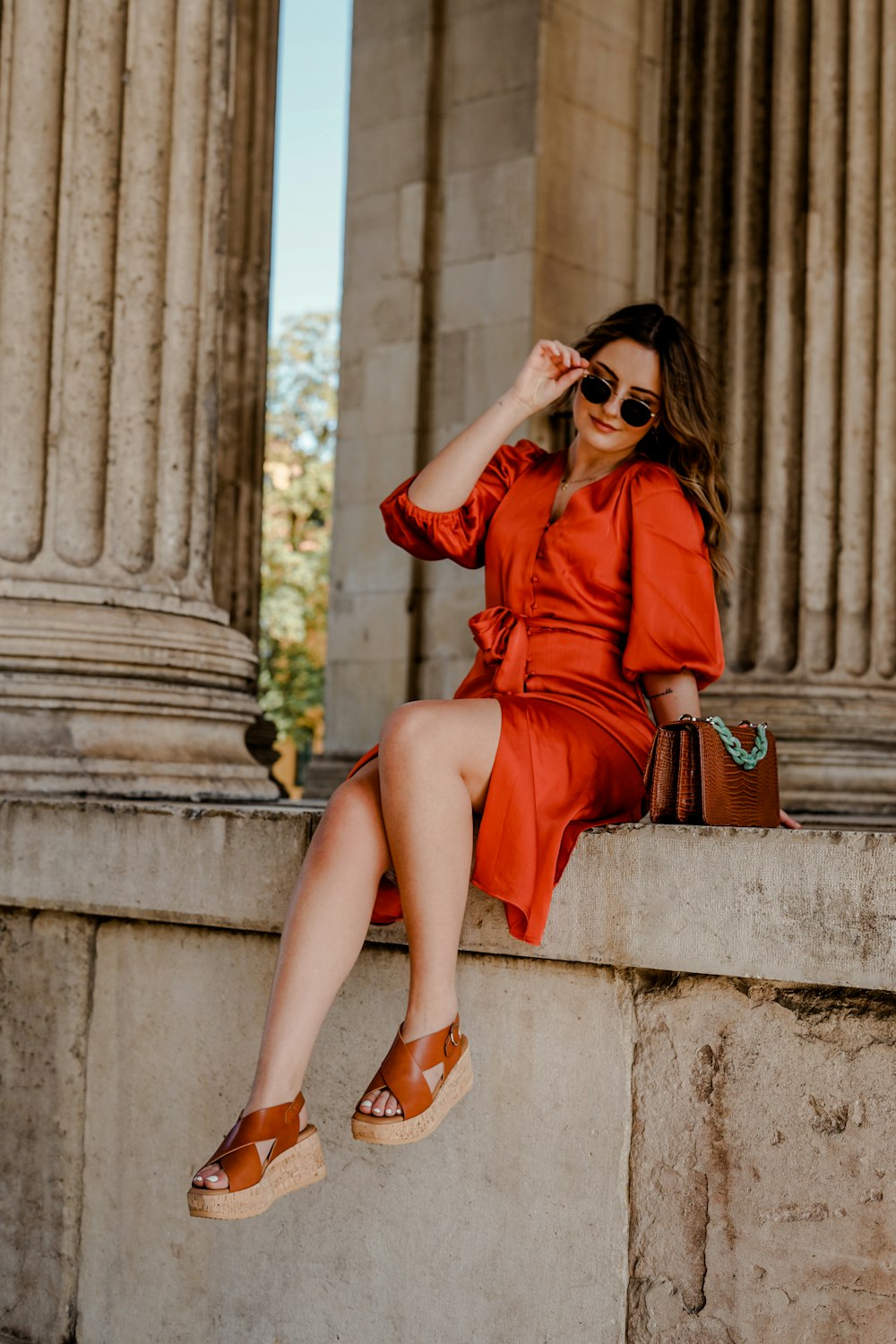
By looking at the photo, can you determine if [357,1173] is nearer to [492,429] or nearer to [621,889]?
[621,889]

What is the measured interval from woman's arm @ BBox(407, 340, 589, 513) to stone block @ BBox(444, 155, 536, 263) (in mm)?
6196

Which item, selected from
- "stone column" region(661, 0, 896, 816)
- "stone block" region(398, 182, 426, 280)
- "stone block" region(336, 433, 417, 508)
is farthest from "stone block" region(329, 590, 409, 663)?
"stone column" region(661, 0, 896, 816)

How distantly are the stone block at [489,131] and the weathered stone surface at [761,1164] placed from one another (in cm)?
808

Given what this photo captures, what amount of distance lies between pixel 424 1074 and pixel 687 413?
201 centimetres

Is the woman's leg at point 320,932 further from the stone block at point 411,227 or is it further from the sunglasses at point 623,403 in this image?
the stone block at point 411,227

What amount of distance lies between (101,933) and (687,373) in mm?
2418

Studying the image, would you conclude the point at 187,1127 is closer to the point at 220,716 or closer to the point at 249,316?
the point at 220,716

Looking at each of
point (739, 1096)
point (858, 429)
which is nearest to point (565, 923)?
point (739, 1096)

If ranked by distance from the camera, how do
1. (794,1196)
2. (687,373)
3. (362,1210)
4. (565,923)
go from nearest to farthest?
(794,1196)
(565,923)
(362,1210)
(687,373)

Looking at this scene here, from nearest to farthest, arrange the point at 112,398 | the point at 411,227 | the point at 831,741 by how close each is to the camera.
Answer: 1. the point at 112,398
2. the point at 831,741
3. the point at 411,227

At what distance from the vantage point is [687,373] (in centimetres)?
446

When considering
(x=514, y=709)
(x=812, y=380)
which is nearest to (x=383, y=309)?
(x=812, y=380)

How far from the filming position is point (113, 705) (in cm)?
548

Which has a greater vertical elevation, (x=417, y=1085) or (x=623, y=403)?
(x=623, y=403)
